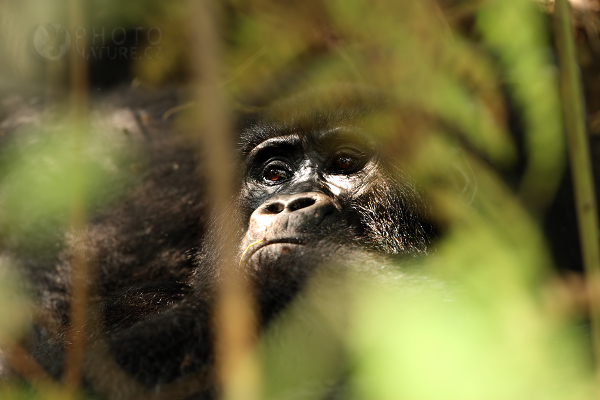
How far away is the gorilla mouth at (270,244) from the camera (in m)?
2.22

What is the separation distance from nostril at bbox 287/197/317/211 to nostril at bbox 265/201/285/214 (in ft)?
0.13

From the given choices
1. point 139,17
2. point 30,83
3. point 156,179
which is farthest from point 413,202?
point 30,83

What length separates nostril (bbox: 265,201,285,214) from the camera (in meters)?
2.36

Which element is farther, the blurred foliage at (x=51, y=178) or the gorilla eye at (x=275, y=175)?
the blurred foliage at (x=51, y=178)

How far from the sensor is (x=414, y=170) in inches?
109

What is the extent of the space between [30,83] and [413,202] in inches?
118

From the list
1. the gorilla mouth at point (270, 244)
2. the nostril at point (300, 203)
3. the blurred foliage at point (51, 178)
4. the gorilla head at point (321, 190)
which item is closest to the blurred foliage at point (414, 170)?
the blurred foliage at point (51, 178)

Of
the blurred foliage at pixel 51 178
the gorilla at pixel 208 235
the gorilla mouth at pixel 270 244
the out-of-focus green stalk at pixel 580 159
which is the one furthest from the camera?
the blurred foliage at pixel 51 178

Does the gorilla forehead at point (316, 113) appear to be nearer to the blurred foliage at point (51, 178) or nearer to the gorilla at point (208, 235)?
the gorilla at point (208, 235)
